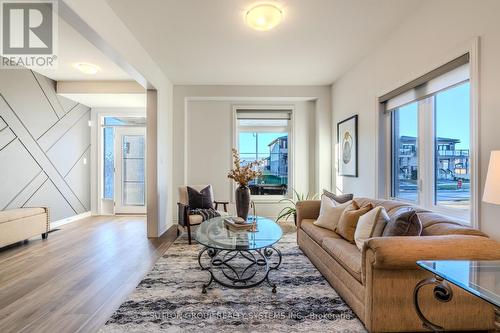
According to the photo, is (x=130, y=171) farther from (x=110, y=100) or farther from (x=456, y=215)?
(x=456, y=215)

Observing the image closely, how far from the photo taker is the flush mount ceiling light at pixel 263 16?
8.41 ft

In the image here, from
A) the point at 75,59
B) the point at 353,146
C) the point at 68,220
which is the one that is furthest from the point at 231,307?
the point at 68,220

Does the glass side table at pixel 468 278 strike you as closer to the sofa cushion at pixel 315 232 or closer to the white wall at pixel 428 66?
the white wall at pixel 428 66

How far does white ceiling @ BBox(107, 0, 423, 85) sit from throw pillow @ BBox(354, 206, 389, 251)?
6.70 ft

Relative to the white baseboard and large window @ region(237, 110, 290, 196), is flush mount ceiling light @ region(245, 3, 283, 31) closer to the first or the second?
large window @ region(237, 110, 290, 196)

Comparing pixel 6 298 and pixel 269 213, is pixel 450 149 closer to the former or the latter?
pixel 269 213

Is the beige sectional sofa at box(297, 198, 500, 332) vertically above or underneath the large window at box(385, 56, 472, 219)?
underneath

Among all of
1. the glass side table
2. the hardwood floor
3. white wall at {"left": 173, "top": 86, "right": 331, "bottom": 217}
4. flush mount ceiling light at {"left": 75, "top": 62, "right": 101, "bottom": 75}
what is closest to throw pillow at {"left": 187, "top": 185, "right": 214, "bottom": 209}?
the hardwood floor

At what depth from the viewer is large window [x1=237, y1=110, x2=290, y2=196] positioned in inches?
217

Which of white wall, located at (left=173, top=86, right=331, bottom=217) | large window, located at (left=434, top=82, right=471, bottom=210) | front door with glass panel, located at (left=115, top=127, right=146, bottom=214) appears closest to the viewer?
large window, located at (left=434, top=82, right=471, bottom=210)

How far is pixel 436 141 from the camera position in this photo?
2674 mm

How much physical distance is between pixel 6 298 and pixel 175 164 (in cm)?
312

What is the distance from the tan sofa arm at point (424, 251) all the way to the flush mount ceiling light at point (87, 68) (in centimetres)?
464

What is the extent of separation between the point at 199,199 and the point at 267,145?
2016 millimetres
